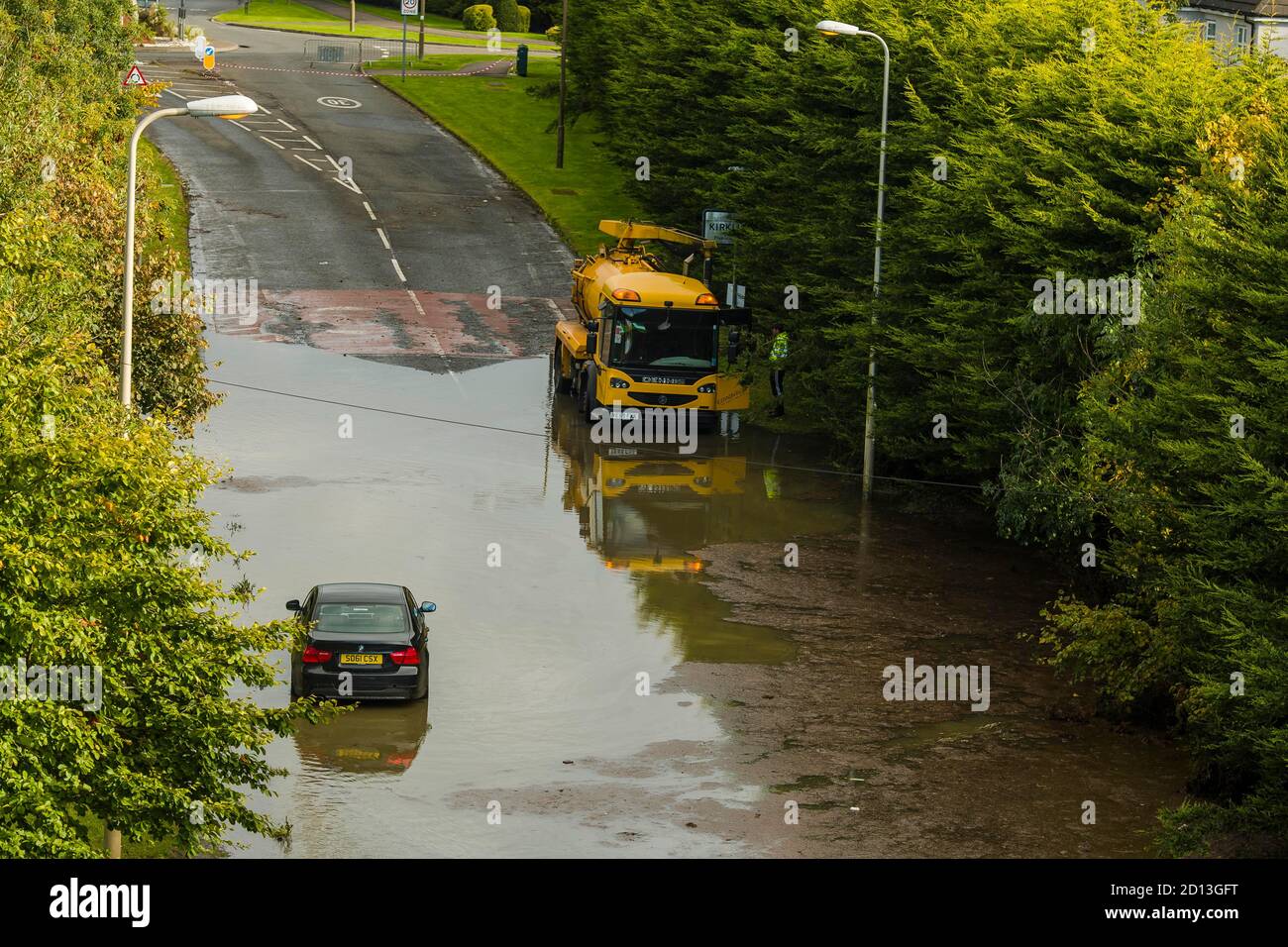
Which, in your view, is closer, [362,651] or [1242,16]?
[362,651]

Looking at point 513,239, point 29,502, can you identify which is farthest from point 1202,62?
point 513,239

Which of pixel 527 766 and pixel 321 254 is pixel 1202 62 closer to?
pixel 527 766

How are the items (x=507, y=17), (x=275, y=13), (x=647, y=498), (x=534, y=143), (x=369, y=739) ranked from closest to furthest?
(x=369, y=739) < (x=647, y=498) < (x=534, y=143) < (x=275, y=13) < (x=507, y=17)

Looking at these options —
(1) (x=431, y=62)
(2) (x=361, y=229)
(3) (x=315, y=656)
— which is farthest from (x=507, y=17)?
(3) (x=315, y=656)

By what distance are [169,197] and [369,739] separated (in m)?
40.5

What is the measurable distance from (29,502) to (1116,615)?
1482 cm

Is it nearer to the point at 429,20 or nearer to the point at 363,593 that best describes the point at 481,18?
the point at 429,20

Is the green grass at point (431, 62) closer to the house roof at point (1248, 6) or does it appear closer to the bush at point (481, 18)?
the bush at point (481, 18)

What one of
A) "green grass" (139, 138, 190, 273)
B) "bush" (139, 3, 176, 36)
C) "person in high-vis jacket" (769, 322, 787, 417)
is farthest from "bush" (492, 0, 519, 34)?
"person in high-vis jacket" (769, 322, 787, 417)

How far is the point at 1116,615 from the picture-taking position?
2330 centimetres

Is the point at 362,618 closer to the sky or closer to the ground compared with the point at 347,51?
closer to the ground

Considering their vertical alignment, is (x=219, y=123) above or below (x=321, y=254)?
above

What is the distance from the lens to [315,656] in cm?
2273
